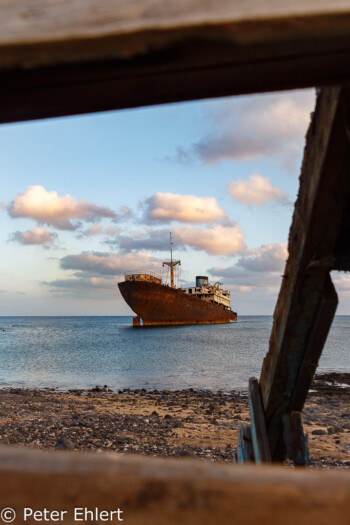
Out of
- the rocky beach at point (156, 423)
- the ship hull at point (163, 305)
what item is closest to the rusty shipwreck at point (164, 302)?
the ship hull at point (163, 305)

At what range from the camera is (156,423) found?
9.85 m

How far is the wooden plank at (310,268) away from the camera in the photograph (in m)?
1.34

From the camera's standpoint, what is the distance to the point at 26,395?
1505 cm

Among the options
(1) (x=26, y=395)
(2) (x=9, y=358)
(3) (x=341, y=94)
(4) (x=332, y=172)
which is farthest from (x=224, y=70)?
(2) (x=9, y=358)

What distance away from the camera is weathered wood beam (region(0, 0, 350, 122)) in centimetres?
Result: 68

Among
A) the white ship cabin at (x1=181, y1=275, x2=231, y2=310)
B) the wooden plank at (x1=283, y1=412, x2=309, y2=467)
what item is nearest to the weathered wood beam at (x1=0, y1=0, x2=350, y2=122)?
the wooden plank at (x1=283, y1=412, x2=309, y2=467)

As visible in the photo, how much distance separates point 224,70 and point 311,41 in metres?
0.17

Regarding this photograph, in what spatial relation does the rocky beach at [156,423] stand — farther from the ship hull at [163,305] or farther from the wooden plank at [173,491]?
the ship hull at [163,305]

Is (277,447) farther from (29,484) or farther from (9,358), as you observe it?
(9,358)

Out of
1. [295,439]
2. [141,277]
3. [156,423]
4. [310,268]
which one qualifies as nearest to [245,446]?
[295,439]

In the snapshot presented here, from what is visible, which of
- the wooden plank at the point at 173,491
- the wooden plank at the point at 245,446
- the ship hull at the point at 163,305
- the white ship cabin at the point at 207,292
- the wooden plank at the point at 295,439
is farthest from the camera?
the white ship cabin at the point at 207,292

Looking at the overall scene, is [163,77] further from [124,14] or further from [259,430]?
[259,430]

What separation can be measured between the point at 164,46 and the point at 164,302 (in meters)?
54.9

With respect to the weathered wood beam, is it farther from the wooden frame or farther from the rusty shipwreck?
the rusty shipwreck
